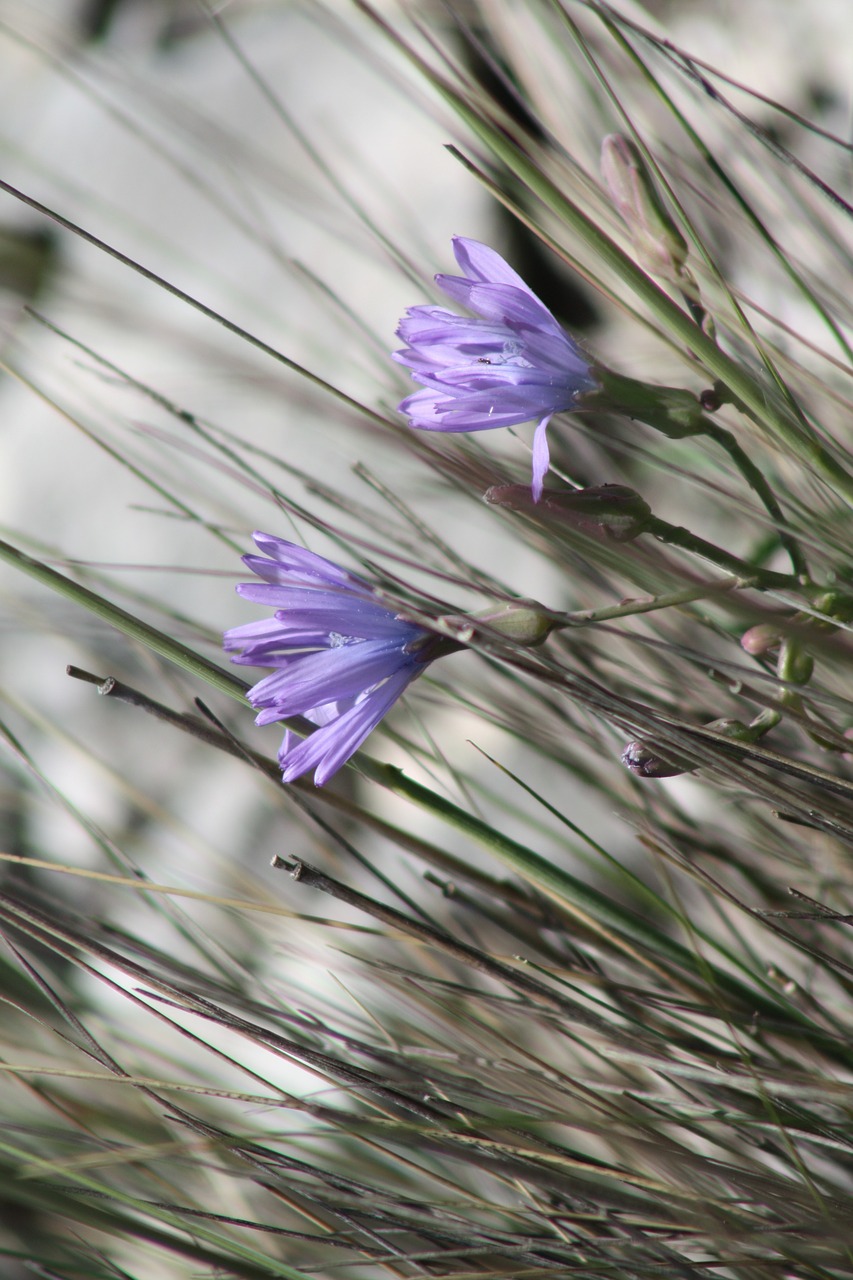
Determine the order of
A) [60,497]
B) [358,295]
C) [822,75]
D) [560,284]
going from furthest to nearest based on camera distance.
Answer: [60,497], [358,295], [560,284], [822,75]

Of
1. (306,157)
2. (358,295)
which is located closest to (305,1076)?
(358,295)

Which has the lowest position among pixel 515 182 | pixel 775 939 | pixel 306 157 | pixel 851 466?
pixel 775 939

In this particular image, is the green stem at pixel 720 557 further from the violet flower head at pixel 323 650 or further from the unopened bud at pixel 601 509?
the violet flower head at pixel 323 650

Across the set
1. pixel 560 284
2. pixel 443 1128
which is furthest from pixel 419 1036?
pixel 560 284

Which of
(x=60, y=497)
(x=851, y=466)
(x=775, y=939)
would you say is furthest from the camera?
(x=60, y=497)

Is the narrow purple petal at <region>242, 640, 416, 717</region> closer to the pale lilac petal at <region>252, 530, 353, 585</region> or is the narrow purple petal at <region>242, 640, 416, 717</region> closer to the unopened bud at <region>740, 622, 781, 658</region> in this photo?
the pale lilac petal at <region>252, 530, 353, 585</region>

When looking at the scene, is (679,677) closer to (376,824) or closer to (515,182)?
(376,824)

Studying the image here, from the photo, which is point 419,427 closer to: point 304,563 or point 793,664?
point 304,563

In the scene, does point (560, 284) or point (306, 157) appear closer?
point (560, 284)

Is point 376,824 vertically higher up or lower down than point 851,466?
lower down
